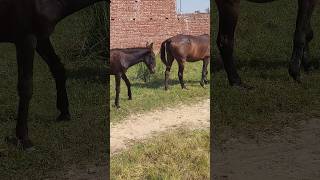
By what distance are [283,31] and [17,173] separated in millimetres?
4870

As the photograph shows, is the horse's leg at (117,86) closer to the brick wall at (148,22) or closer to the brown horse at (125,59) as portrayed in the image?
the brown horse at (125,59)

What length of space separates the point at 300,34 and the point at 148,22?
124 inches

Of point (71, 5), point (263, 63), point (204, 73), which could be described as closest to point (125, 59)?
point (204, 73)

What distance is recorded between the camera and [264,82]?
646cm

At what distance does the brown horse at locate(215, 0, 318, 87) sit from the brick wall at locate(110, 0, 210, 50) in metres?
1.16

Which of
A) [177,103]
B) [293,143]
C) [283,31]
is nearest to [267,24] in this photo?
[283,31]

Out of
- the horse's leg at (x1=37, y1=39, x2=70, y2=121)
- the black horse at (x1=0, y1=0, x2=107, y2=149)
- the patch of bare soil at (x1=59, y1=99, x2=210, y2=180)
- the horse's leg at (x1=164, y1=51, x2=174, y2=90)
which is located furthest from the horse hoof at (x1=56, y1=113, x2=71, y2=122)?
the horse's leg at (x1=164, y1=51, x2=174, y2=90)

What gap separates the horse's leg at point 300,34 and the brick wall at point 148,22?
2503 millimetres

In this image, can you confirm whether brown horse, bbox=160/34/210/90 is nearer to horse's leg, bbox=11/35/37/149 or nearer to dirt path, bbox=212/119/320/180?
dirt path, bbox=212/119/320/180

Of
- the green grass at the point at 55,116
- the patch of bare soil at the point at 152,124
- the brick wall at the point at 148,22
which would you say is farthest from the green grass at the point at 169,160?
the brick wall at the point at 148,22

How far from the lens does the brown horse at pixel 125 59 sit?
463 centimetres

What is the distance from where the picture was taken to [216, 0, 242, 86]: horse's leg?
578 centimetres

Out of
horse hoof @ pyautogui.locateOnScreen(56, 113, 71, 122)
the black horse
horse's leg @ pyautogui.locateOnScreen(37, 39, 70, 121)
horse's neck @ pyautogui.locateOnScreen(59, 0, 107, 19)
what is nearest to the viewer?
the black horse

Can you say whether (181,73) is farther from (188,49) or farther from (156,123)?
(156,123)
